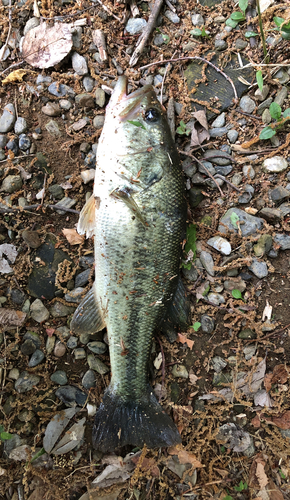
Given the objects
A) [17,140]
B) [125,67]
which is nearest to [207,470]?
[17,140]

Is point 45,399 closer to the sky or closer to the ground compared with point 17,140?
closer to the ground

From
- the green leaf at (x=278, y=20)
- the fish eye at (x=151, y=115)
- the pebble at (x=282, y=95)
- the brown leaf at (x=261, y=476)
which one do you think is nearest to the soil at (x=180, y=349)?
the brown leaf at (x=261, y=476)

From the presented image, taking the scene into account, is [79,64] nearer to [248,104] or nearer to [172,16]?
[172,16]

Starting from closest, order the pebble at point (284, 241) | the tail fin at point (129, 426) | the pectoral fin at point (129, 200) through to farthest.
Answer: the pectoral fin at point (129, 200) → the tail fin at point (129, 426) → the pebble at point (284, 241)

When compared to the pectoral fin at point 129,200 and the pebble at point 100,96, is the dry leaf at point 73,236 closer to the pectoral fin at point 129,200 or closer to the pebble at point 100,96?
the pectoral fin at point 129,200

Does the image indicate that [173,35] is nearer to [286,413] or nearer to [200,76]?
[200,76]

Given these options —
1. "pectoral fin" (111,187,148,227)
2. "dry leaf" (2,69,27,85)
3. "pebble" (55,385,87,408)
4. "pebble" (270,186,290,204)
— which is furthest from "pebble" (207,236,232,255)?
"dry leaf" (2,69,27,85)

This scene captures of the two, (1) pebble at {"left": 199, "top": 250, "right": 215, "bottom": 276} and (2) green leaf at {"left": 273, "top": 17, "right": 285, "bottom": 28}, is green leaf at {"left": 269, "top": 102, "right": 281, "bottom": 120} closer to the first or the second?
(2) green leaf at {"left": 273, "top": 17, "right": 285, "bottom": 28}
